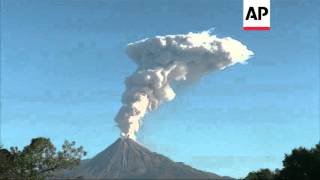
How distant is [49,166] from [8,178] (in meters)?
5.13

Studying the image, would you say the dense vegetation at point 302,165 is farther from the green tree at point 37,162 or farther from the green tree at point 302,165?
the green tree at point 37,162

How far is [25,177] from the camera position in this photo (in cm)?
7962

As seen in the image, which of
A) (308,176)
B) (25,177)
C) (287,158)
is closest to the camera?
(25,177)

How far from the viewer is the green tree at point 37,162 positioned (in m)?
79.8

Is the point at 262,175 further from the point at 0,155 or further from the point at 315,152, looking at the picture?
the point at 0,155

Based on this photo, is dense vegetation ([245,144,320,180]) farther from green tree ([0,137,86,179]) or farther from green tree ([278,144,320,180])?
green tree ([0,137,86,179])

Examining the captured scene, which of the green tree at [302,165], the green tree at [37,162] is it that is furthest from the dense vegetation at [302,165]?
the green tree at [37,162]

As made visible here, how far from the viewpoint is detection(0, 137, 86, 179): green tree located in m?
79.8

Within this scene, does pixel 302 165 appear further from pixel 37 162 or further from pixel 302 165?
pixel 37 162

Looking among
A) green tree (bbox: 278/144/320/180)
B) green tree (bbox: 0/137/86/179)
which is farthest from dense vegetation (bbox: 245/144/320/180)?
green tree (bbox: 0/137/86/179)

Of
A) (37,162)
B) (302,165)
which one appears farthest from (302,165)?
(37,162)

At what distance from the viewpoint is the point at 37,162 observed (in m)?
80.2

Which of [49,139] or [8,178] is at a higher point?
[49,139]

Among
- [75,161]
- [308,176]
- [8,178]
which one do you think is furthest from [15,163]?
[308,176]
